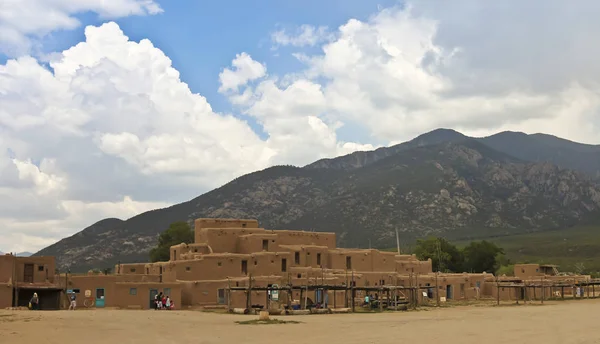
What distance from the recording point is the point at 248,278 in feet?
190

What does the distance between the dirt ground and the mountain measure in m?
108

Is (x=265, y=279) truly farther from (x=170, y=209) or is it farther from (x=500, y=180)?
(x=500, y=180)

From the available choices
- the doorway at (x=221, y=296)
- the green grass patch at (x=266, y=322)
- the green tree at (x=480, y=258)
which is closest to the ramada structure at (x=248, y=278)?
the doorway at (x=221, y=296)

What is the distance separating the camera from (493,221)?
570 feet

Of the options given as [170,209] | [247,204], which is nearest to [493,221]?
[247,204]

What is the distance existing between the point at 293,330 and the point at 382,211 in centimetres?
13576

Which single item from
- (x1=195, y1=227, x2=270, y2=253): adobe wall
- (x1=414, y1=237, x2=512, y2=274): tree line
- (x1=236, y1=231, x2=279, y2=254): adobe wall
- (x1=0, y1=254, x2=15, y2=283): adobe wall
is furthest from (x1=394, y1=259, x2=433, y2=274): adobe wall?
(x1=0, y1=254, x2=15, y2=283): adobe wall

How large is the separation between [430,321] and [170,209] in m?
154

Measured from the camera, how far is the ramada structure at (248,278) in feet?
179

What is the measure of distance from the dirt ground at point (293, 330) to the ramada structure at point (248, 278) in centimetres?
1182

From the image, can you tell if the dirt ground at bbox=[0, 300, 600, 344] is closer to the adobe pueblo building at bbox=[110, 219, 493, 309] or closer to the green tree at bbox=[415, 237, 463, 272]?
the adobe pueblo building at bbox=[110, 219, 493, 309]

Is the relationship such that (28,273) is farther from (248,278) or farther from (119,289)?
(248,278)

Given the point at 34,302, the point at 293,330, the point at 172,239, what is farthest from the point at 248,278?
the point at 172,239

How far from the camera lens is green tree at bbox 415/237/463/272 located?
102 meters
